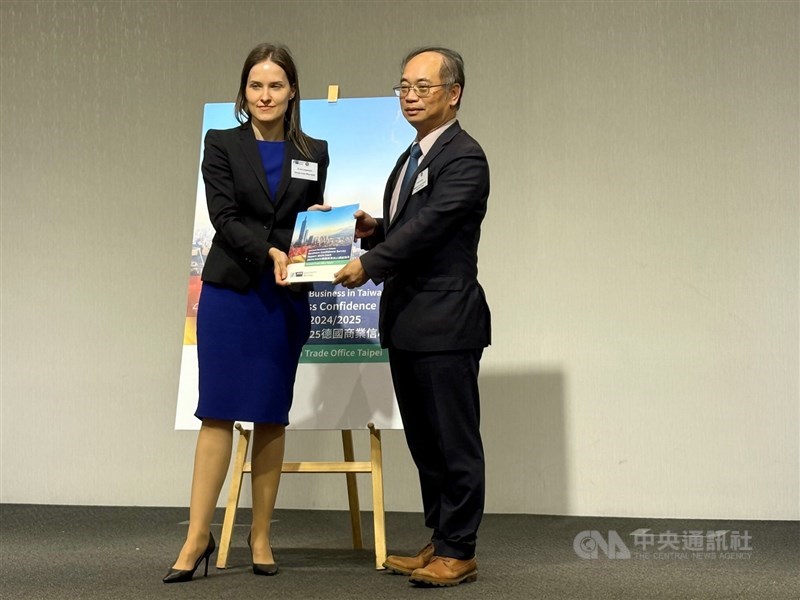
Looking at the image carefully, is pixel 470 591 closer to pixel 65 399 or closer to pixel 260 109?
pixel 260 109

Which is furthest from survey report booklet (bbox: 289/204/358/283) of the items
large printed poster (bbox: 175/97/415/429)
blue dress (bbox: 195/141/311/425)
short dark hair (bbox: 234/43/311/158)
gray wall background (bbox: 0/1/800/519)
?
gray wall background (bbox: 0/1/800/519)

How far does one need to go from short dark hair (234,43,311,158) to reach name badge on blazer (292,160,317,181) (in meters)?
0.03

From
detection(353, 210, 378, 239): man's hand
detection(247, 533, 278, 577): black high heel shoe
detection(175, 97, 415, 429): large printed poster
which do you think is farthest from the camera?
detection(175, 97, 415, 429): large printed poster

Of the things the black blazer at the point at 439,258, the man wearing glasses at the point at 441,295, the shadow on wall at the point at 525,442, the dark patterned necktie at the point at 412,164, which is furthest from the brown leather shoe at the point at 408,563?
the shadow on wall at the point at 525,442

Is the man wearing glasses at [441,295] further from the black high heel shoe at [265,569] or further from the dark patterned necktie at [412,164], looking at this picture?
the black high heel shoe at [265,569]

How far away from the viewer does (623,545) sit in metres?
3.56

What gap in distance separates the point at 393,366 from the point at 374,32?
2321 mm

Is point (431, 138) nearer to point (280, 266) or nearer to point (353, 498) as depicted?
point (280, 266)

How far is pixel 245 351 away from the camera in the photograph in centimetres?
292

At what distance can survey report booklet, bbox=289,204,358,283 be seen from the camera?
9.32ft

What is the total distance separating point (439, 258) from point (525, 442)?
1882 millimetres

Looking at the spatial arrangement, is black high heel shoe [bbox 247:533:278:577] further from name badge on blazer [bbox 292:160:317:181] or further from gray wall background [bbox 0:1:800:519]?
gray wall background [bbox 0:1:800:519]

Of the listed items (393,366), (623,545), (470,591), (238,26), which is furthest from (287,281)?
(238,26)

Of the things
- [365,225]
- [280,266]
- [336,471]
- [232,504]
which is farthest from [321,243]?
[232,504]
